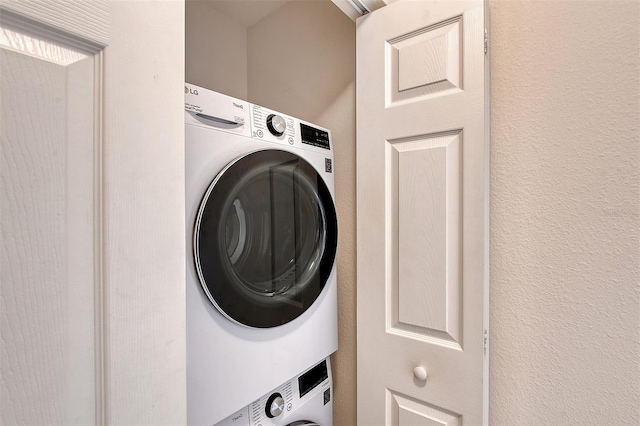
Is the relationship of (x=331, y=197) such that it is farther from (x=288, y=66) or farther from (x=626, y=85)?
(x=626, y=85)

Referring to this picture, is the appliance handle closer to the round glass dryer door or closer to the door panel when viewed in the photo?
the round glass dryer door

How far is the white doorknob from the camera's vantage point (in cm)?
97

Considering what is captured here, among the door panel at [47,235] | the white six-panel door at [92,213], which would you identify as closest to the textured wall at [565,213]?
the white six-panel door at [92,213]

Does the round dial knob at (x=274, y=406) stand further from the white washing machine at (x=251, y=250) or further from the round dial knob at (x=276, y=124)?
the round dial knob at (x=276, y=124)

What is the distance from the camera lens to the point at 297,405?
1054mm

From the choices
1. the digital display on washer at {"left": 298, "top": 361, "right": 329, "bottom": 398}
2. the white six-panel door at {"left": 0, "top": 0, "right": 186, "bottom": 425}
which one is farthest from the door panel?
the digital display on washer at {"left": 298, "top": 361, "right": 329, "bottom": 398}

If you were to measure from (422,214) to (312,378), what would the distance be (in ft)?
2.48

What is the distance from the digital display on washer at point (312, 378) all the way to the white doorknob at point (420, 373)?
39 centimetres

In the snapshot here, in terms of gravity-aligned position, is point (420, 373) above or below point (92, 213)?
below

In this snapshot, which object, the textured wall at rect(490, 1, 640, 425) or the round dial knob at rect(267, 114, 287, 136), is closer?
the textured wall at rect(490, 1, 640, 425)

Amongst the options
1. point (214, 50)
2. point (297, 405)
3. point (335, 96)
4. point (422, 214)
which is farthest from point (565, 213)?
point (214, 50)

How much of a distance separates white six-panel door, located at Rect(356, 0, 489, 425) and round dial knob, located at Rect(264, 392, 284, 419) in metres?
0.33

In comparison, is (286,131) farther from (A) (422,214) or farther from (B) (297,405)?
(B) (297,405)

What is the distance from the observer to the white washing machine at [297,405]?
2.98 feet
